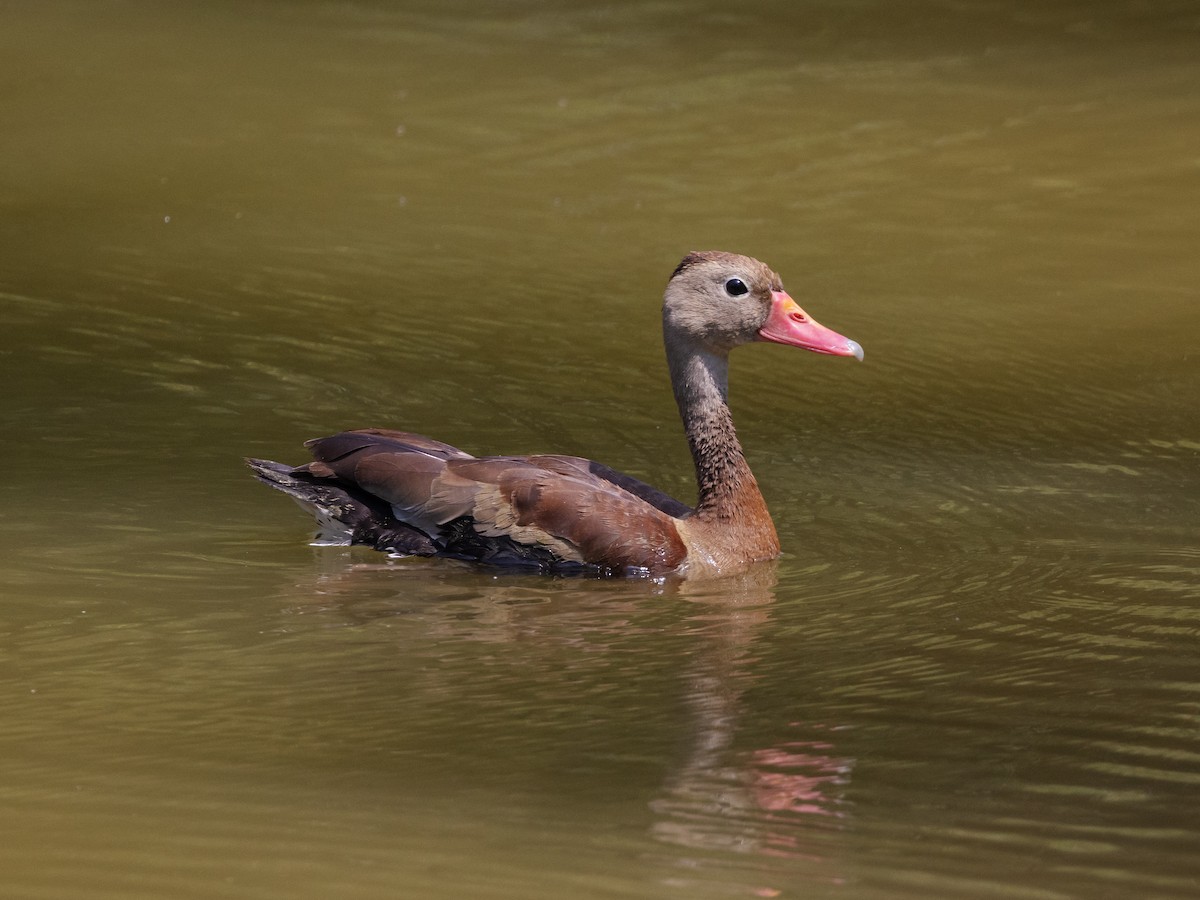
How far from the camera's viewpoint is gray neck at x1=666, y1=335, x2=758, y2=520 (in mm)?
8289

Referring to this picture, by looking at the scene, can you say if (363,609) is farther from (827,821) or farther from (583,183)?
(583,183)

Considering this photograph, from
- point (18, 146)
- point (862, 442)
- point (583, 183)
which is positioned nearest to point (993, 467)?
point (862, 442)

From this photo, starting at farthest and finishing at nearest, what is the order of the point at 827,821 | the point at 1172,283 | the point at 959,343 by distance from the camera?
the point at 1172,283 → the point at 959,343 → the point at 827,821

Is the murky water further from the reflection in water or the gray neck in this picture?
the gray neck

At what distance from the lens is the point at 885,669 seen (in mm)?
6371

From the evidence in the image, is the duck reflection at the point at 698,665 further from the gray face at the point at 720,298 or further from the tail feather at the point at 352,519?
the gray face at the point at 720,298

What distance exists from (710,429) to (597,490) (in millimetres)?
700

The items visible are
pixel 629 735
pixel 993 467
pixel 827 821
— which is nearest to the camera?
pixel 827 821

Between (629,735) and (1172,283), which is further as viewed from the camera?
(1172,283)

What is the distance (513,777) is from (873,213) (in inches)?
380

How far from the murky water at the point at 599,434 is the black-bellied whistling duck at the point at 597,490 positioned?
0.62 ft

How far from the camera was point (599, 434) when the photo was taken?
9898 millimetres

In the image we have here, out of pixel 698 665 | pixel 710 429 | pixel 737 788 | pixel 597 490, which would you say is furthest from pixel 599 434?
pixel 737 788

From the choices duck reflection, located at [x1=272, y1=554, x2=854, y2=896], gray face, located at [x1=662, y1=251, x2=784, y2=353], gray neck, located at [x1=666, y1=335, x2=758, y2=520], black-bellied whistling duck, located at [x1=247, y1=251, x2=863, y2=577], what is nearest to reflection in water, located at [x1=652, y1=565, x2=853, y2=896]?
duck reflection, located at [x1=272, y1=554, x2=854, y2=896]
